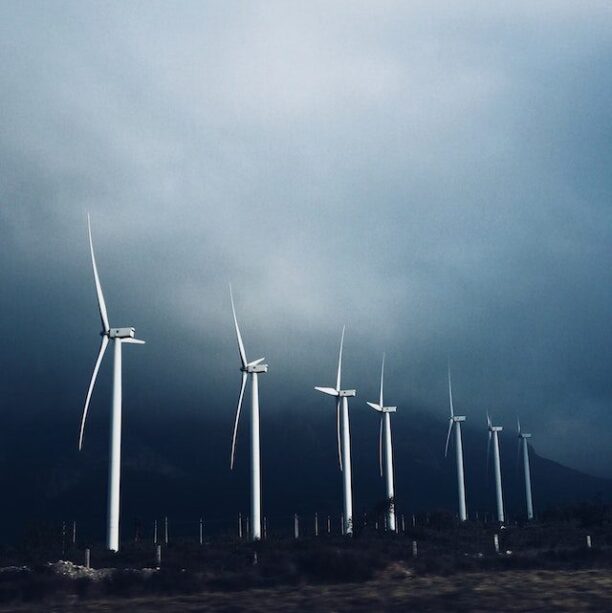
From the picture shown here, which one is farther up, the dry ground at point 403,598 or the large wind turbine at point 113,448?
the large wind turbine at point 113,448

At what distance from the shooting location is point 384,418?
115188 millimetres

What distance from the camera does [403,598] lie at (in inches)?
1410

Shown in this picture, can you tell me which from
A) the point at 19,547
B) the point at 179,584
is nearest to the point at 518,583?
the point at 179,584

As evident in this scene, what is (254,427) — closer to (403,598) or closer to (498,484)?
(403,598)

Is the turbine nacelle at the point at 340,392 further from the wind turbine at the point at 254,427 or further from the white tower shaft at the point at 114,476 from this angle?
the white tower shaft at the point at 114,476

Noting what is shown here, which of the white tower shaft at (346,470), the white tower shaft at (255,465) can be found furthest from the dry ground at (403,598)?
the white tower shaft at (346,470)

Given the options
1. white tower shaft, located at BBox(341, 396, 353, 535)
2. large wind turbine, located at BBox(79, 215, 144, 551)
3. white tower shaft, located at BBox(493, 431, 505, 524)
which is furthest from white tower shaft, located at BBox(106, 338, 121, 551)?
white tower shaft, located at BBox(493, 431, 505, 524)

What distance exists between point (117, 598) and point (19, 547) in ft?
214

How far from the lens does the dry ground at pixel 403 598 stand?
110 feet

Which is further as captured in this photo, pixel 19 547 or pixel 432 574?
pixel 19 547

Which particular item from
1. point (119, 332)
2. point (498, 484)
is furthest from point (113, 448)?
point (498, 484)

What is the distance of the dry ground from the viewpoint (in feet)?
110

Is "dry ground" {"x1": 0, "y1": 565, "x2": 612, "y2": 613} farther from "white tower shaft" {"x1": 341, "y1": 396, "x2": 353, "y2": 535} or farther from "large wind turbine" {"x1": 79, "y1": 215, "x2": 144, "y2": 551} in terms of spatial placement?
"white tower shaft" {"x1": 341, "y1": 396, "x2": 353, "y2": 535}

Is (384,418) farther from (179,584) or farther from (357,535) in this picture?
(179,584)
